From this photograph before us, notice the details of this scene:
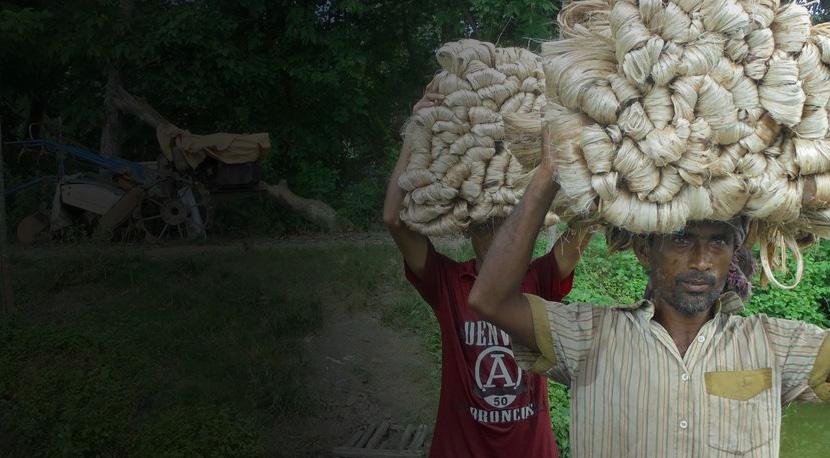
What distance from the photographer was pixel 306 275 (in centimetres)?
880

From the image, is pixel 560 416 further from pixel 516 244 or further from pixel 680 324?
pixel 516 244

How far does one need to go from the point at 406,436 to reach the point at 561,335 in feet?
12.3

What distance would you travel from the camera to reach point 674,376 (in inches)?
70.9

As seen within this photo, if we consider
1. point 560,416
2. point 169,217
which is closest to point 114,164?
point 169,217

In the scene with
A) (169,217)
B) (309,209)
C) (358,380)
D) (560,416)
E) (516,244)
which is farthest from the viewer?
(309,209)

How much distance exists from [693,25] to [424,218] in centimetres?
118

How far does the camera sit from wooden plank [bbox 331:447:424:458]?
16.4 ft

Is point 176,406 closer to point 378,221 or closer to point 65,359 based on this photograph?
point 65,359

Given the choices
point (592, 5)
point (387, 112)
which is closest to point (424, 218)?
point (592, 5)

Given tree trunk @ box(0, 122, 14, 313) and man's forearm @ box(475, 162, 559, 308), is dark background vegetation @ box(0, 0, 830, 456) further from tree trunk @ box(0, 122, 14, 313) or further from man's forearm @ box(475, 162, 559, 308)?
man's forearm @ box(475, 162, 559, 308)

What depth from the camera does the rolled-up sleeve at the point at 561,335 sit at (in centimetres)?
186

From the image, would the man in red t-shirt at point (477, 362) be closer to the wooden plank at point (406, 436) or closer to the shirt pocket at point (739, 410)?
the shirt pocket at point (739, 410)

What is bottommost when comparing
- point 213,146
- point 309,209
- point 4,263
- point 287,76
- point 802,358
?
point 309,209

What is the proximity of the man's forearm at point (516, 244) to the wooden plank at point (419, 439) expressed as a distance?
11.8 feet
